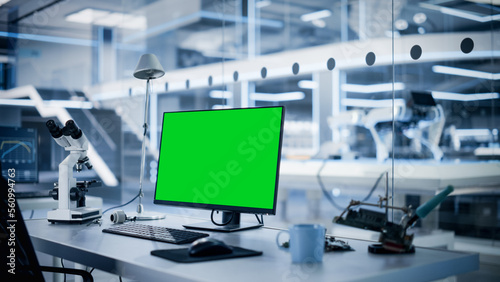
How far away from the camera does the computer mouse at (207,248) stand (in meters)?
1.11

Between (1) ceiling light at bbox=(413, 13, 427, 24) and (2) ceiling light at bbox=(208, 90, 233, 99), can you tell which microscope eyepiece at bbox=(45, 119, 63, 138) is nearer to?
(2) ceiling light at bbox=(208, 90, 233, 99)

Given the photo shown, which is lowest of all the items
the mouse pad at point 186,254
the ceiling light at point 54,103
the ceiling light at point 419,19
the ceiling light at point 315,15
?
the mouse pad at point 186,254

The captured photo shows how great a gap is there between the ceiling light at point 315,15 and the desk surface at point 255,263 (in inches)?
257

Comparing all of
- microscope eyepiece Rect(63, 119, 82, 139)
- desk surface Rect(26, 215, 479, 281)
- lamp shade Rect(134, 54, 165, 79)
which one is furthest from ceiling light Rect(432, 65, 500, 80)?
microscope eyepiece Rect(63, 119, 82, 139)

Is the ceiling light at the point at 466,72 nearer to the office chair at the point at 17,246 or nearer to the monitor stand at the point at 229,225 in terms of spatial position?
the monitor stand at the point at 229,225

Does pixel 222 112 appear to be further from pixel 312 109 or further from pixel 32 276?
pixel 312 109

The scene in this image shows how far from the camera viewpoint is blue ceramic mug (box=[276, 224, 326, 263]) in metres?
1.07

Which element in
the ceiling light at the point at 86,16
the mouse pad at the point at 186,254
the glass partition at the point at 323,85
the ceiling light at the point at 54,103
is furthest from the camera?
the ceiling light at the point at 86,16

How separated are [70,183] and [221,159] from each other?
2.24ft

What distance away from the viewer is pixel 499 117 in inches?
82.8

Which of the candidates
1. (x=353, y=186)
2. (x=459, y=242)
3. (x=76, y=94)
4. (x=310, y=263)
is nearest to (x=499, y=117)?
(x=459, y=242)

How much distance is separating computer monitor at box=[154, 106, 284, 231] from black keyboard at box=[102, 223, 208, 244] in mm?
181

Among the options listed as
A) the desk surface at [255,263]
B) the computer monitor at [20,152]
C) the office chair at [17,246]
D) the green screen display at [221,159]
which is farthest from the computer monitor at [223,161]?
the computer monitor at [20,152]

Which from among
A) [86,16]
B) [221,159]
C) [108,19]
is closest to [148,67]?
[221,159]
